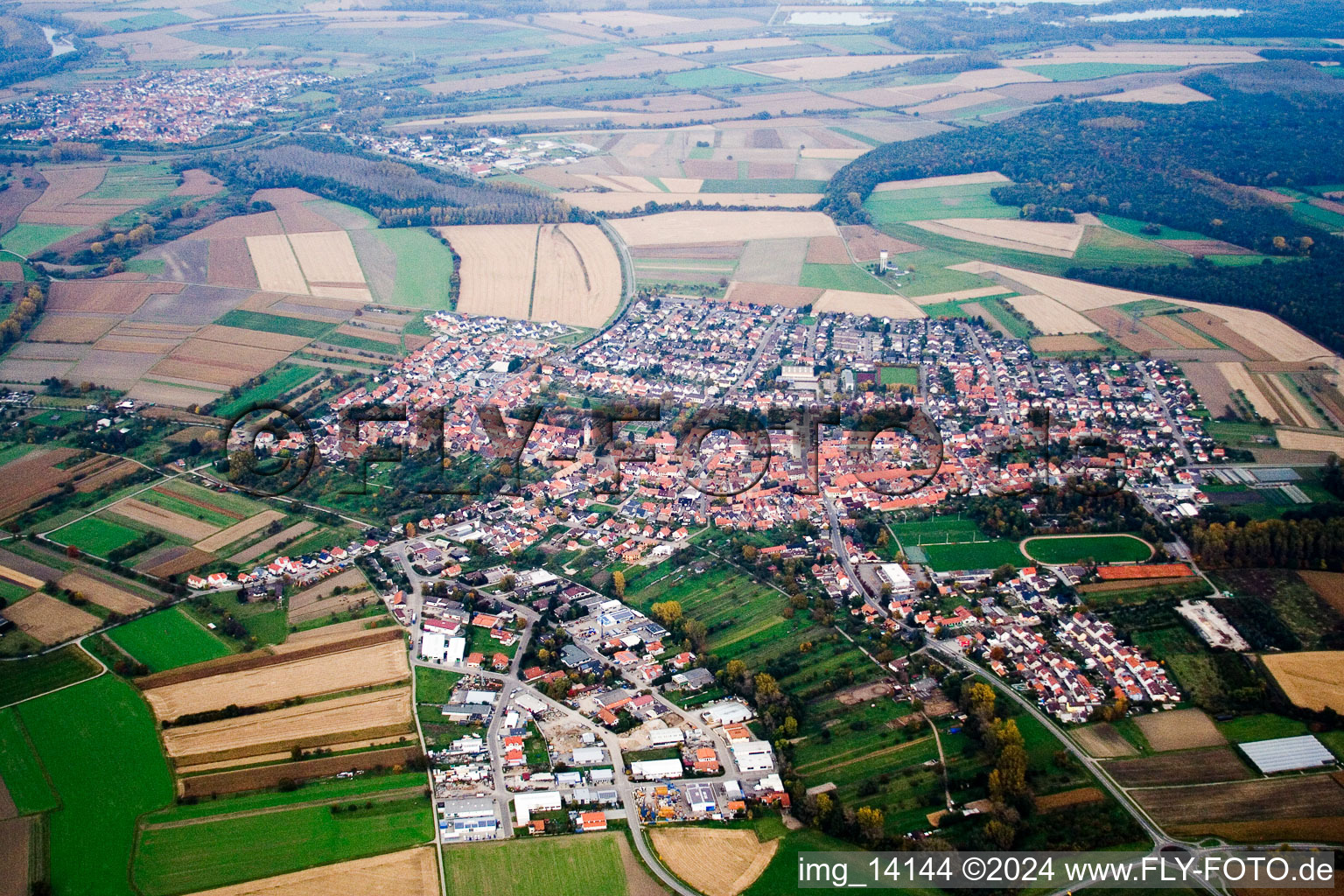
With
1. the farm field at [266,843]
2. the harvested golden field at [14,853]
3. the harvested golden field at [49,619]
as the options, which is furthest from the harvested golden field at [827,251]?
the harvested golden field at [14,853]

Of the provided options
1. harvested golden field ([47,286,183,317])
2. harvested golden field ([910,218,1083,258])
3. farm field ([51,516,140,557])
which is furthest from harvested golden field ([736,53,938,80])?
farm field ([51,516,140,557])

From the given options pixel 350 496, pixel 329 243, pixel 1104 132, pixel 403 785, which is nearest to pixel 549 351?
pixel 350 496

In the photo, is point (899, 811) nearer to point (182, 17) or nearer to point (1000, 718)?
point (1000, 718)

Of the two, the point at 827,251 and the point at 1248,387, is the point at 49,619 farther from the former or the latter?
the point at 1248,387

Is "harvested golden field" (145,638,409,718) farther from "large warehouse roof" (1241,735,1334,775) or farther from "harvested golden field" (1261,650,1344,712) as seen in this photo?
"harvested golden field" (1261,650,1344,712)

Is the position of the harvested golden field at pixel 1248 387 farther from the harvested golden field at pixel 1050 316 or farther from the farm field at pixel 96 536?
the farm field at pixel 96 536
